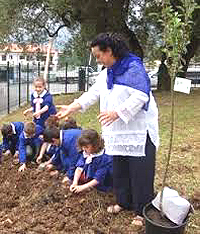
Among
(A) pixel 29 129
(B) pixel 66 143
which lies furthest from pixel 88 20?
(B) pixel 66 143

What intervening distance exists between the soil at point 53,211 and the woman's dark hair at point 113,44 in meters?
1.54

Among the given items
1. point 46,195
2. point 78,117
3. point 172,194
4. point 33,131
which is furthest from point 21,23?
point 172,194

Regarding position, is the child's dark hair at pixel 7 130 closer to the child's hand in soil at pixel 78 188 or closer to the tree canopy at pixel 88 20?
the child's hand in soil at pixel 78 188

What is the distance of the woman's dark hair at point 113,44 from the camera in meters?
3.41

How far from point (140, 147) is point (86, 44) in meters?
16.6

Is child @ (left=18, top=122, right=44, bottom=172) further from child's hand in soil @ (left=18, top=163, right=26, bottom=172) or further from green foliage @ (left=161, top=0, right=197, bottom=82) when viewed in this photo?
green foliage @ (left=161, top=0, right=197, bottom=82)

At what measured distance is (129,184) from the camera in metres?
3.93

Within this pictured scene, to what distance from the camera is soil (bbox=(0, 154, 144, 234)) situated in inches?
151

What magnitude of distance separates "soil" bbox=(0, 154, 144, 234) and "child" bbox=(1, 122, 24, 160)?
1133 mm

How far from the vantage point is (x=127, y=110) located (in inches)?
130

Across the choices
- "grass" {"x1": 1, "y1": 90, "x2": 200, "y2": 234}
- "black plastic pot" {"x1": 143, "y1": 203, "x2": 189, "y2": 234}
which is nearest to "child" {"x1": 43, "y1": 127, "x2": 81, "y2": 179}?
"grass" {"x1": 1, "y1": 90, "x2": 200, "y2": 234}

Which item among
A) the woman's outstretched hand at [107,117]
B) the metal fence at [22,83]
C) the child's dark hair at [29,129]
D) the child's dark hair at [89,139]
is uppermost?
the woman's outstretched hand at [107,117]

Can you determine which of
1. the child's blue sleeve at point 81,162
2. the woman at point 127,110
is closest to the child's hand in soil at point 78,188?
the child's blue sleeve at point 81,162

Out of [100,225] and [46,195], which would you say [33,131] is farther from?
[100,225]
